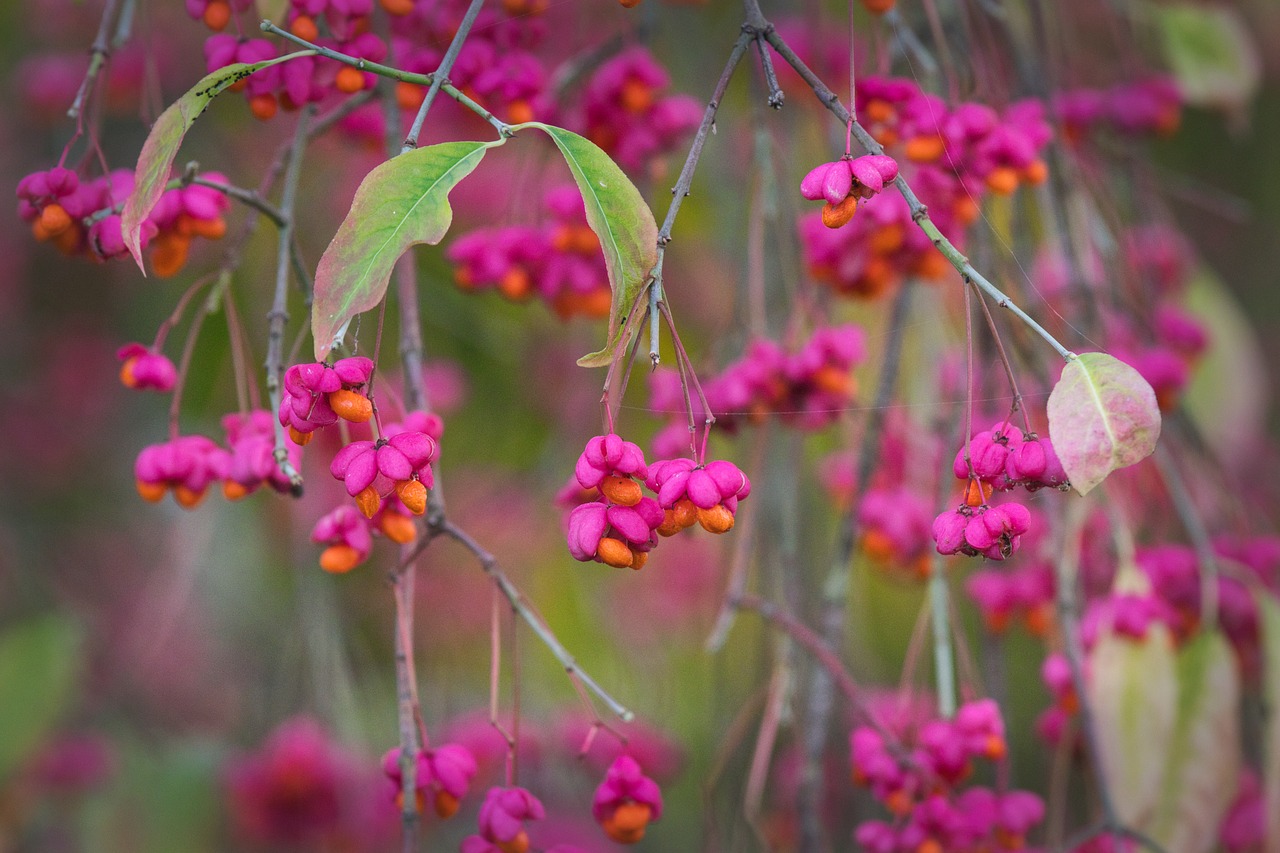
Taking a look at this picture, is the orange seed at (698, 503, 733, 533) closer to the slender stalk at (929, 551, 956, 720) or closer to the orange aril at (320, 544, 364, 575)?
the orange aril at (320, 544, 364, 575)

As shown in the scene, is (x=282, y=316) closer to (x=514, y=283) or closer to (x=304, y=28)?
(x=304, y=28)

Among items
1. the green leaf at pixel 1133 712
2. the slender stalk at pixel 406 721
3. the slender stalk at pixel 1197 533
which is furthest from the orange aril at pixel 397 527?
the slender stalk at pixel 1197 533

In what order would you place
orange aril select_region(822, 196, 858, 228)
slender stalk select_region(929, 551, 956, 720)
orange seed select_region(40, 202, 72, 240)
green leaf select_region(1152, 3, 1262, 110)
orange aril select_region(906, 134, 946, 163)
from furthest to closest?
green leaf select_region(1152, 3, 1262, 110)
slender stalk select_region(929, 551, 956, 720)
orange aril select_region(906, 134, 946, 163)
orange seed select_region(40, 202, 72, 240)
orange aril select_region(822, 196, 858, 228)

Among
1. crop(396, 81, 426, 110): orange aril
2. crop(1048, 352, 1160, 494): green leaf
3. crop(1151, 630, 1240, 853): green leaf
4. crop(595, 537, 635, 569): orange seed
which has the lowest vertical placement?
crop(1151, 630, 1240, 853): green leaf

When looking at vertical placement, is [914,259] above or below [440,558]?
above

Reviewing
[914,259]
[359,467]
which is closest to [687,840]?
[914,259]

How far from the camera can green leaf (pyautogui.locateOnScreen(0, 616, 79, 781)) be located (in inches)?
61.2

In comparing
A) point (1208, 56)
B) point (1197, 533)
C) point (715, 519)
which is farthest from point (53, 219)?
point (1208, 56)

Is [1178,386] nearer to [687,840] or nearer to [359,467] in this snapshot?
[359,467]

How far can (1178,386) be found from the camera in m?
1.23

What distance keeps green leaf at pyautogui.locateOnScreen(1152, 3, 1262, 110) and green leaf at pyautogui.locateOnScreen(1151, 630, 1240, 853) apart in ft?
2.36

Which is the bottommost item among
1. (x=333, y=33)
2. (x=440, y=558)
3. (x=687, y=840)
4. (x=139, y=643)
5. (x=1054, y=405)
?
(x=687, y=840)

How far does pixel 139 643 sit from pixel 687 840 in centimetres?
107

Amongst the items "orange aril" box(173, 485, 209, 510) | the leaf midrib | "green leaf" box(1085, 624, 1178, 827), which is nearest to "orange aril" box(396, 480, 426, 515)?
the leaf midrib
